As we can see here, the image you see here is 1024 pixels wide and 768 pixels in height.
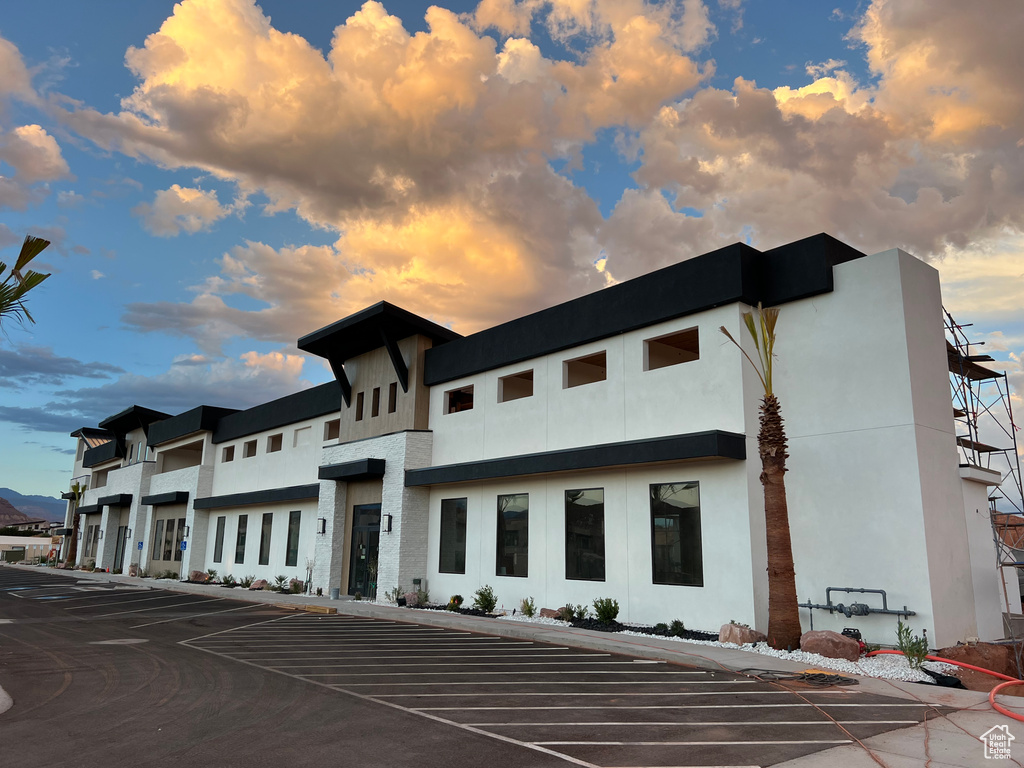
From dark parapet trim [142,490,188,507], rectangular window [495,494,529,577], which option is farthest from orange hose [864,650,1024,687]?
dark parapet trim [142,490,188,507]

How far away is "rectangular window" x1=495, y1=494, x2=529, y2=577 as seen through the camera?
20281 millimetres

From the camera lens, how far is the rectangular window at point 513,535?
20281 millimetres

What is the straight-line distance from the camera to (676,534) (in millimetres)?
16328

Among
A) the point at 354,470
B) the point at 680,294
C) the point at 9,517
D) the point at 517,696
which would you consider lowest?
the point at 517,696

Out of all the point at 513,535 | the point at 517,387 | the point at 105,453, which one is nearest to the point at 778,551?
the point at 513,535

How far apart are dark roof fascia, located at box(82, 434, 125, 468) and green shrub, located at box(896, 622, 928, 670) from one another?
5033 centimetres

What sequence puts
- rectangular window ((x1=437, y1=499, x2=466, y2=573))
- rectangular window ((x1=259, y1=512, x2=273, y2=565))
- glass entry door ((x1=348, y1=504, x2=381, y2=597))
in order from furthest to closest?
rectangular window ((x1=259, y1=512, x2=273, y2=565)) → glass entry door ((x1=348, y1=504, x2=381, y2=597)) → rectangular window ((x1=437, y1=499, x2=466, y2=573))

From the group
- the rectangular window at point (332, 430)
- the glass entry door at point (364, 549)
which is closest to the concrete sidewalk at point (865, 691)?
the glass entry door at point (364, 549)

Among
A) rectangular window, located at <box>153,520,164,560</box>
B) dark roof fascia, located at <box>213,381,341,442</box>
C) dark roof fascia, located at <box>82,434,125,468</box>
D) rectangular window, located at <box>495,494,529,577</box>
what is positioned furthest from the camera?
dark roof fascia, located at <box>82,434,125,468</box>

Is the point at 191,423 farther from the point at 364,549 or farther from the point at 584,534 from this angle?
the point at 584,534

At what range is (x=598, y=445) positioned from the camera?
17984mm

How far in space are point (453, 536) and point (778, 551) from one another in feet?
38.7

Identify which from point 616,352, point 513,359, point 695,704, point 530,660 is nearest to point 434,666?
point 530,660

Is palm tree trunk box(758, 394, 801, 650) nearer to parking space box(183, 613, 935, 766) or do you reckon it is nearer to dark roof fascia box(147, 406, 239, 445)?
parking space box(183, 613, 935, 766)
